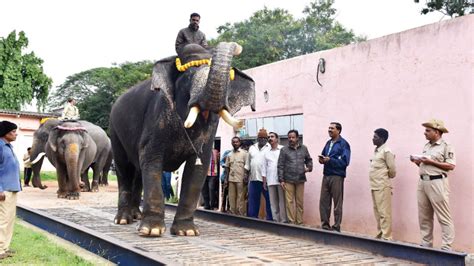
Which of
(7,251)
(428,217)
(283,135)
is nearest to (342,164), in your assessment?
(428,217)

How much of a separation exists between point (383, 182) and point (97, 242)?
4.46 metres

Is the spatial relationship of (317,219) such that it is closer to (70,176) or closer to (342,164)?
(342,164)

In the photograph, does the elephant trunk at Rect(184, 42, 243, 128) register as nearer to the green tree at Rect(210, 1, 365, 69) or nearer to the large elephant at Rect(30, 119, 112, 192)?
the large elephant at Rect(30, 119, 112, 192)

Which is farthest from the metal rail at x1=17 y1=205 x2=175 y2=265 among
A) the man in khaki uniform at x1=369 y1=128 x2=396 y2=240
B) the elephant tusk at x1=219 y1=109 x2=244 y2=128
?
the man in khaki uniform at x1=369 y1=128 x2=396 y2=240

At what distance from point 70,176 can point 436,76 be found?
9.86 metres

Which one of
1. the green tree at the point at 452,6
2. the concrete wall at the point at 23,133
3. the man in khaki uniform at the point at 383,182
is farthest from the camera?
the concrete wall at the point at 23,133

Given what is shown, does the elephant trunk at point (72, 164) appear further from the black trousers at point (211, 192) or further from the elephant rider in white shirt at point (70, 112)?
the black trousers at point (211, 192)

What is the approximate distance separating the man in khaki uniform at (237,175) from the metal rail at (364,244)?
6.45ft

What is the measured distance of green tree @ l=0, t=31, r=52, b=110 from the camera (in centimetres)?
3584

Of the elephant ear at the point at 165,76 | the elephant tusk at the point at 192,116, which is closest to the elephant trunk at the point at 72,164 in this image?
the elephant ear at the point at 165,76

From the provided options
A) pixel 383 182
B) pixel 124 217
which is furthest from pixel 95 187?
pixel 383 182

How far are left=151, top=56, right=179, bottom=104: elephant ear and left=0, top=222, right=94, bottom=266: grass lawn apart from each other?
2.33 metres

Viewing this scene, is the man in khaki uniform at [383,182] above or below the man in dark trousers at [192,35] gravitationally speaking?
below

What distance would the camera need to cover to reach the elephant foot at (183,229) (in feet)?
25.0
